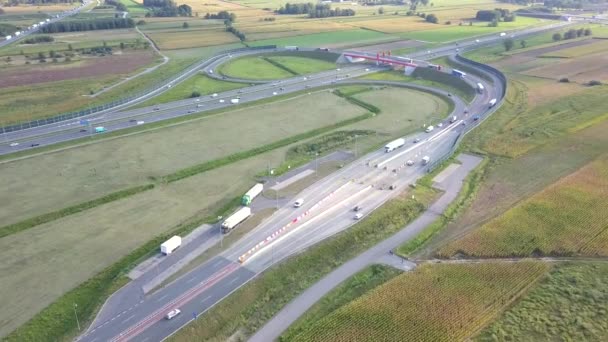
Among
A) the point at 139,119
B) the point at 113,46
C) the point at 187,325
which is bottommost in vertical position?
the point at 187,325

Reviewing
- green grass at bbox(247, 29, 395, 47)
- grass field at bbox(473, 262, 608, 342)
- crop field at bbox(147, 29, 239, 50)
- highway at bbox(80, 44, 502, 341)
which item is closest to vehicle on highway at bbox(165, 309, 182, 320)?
highway at bbox(80, 44, 502, 341)

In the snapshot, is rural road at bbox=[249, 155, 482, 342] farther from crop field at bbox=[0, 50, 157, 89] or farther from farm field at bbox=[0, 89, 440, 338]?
crop field at bbox=[0, 50, 157, 89]

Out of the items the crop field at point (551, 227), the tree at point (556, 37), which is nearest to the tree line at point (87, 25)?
the tree at point (556, 37)

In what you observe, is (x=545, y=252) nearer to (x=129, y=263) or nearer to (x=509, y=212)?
(x=509, y=212)

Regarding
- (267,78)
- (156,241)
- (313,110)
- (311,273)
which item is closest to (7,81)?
(267,78)

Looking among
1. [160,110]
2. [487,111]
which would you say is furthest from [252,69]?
[487,111]
